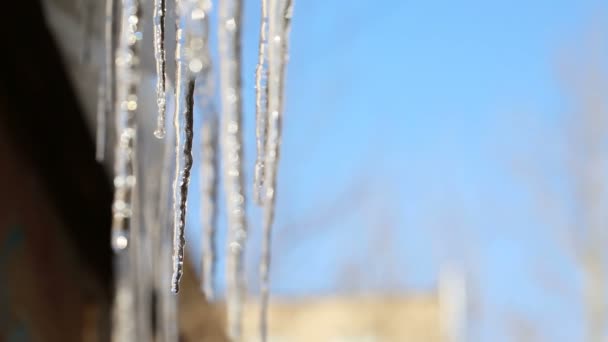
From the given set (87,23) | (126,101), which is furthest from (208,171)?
(87,23)

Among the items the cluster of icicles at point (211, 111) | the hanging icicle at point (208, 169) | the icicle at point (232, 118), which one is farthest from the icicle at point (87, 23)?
the icicle at point (232, 118)

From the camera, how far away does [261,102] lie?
0.81 metres

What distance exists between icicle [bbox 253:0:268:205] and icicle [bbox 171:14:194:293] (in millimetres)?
84

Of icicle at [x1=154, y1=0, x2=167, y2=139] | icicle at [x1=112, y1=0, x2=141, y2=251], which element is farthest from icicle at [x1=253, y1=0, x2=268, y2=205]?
icicle at [x1=112, y1=0, x2=141, y2=251]

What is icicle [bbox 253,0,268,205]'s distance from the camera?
80 centimetres

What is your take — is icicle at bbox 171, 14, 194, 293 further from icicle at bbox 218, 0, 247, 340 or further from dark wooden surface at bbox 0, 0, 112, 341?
dark wooden surface at bbox 0, 0, 112, 341

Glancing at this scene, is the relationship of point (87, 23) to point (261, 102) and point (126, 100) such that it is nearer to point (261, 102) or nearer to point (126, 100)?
point (126, 100)

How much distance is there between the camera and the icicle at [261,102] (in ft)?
2.62

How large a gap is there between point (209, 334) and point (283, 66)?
171cm

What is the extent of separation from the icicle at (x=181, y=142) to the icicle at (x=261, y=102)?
0.27 ft

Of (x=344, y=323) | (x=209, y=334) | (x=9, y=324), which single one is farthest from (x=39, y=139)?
(x=344, y=323)

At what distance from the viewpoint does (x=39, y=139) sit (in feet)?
6.30

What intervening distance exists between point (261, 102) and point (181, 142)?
10cm

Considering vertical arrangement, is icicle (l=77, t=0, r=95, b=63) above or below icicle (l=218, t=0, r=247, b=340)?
above
